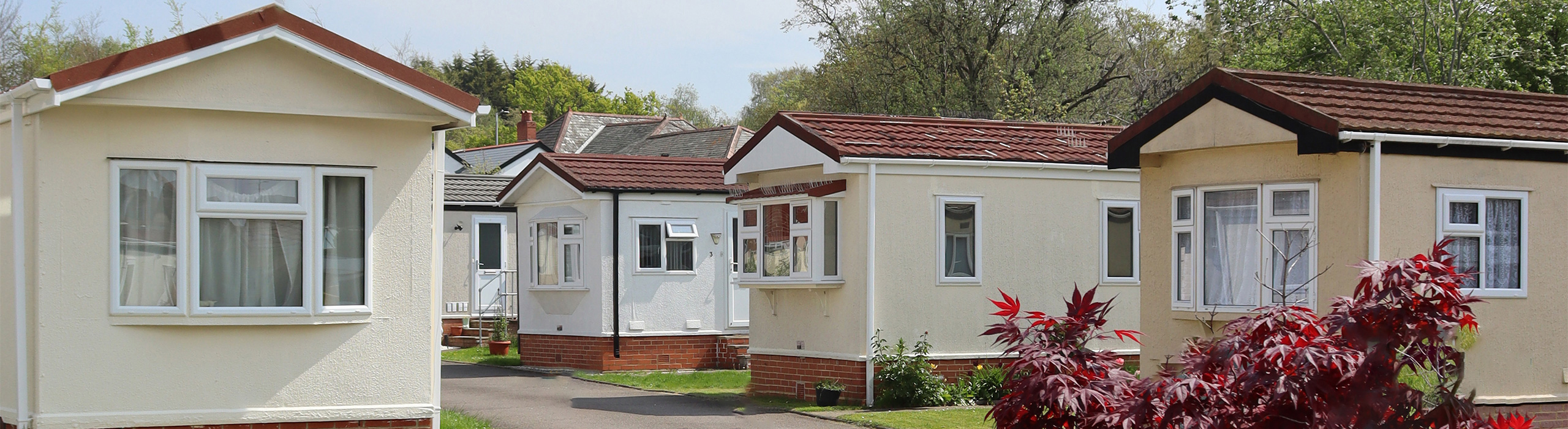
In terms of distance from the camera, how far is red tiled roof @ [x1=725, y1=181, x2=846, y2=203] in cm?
1630

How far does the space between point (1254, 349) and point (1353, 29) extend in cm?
2066

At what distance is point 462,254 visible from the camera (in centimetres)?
2844

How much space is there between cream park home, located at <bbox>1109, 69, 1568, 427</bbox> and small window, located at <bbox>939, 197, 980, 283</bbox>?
13.4ft

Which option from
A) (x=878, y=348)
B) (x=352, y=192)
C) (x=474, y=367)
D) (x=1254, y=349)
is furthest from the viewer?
(x=474, y=367)

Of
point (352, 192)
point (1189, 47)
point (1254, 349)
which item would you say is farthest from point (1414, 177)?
point (1189, 47)

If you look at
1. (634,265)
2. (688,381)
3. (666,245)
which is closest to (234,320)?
(688,381)

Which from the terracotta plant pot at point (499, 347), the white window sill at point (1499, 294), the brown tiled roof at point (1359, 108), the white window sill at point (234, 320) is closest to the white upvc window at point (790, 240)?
the brown tiled roof at point (1359, 108)

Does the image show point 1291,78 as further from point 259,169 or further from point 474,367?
point 474,367

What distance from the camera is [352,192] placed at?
1014cm

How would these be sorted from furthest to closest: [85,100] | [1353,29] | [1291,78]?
[1353,29]
[1291,78]
[85,100]

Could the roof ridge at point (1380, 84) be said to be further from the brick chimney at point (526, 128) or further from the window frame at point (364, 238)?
the brick chimney at point (526, 128)

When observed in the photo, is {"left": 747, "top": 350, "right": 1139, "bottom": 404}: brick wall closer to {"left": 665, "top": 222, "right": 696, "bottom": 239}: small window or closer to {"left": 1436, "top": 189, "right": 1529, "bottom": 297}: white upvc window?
{"left": 665, "top": 222, "right": 696, "bottom": 239}: small window

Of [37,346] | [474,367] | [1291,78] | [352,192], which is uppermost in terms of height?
[1291,78]

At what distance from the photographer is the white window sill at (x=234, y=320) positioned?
9516 millimetres
